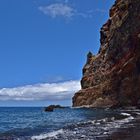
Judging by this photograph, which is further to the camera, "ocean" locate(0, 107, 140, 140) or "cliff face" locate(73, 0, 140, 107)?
"cliff face" locate(73, 0, 140, 107)

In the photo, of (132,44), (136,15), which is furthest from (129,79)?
(136,15)

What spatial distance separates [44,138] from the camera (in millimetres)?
30078

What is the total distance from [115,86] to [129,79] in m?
7.00

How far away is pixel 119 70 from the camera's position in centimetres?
10444

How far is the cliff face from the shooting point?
9862 centimetres

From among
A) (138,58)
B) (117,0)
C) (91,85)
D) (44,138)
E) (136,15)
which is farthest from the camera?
(117,0)

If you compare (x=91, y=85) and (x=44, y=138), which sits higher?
(x=91, y=85)

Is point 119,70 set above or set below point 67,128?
above

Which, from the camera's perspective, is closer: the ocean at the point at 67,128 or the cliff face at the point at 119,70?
the ocean at the point at 67,128

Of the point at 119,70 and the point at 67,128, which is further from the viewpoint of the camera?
the point at 119,70

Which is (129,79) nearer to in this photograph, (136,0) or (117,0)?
(136,0)

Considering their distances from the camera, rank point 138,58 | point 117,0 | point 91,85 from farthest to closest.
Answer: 1. point 117,0
2. point 91,85
3. point 138,58

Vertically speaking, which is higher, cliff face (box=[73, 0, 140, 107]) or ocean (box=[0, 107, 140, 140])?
cliff face (box=[73, 0, 140, 107])

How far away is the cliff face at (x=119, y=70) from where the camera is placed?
9862cm
